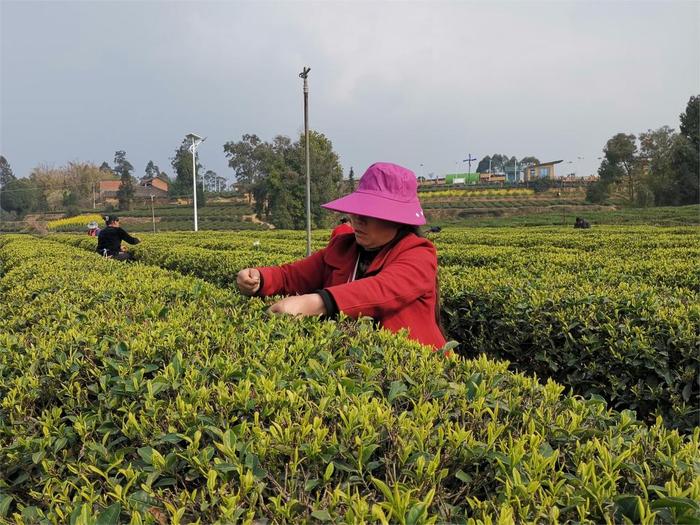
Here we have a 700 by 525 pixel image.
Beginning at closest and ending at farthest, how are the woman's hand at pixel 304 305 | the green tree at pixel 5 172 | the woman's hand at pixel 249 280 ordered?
the woman's hand at pixel 304 305 < the woman's hand at pixel 249 280 < the green tree at pixel 5 172

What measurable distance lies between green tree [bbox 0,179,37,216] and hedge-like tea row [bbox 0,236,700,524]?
250ft

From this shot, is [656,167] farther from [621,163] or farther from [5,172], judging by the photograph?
[5,172]

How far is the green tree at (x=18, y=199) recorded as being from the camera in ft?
213

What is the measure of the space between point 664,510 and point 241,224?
54433 millimetres

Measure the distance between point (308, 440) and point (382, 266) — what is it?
1.18 m

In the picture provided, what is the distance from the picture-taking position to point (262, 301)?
9.07 feet

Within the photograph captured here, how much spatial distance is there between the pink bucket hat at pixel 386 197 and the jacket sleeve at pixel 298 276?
515 millimetres

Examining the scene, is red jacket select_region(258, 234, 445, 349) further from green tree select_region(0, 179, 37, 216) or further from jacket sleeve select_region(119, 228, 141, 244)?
green tree select_region(0, 179, 37, 216)

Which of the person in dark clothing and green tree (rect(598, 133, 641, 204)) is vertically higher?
green tree (rect(598, 133, 641, 204))

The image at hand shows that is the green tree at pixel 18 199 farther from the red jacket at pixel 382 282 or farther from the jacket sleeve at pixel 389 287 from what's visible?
the jacket sleeve at pixel 389 287

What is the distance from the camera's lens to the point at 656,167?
5409 cm

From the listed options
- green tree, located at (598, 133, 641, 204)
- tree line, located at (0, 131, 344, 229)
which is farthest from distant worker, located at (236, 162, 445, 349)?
green tree, located at (598, 133, 641, 204)

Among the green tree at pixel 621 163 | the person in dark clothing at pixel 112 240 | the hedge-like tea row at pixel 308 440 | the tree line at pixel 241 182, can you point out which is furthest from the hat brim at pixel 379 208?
the green tree at pixel 621 163

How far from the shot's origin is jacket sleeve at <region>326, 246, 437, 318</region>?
6.97 ft
